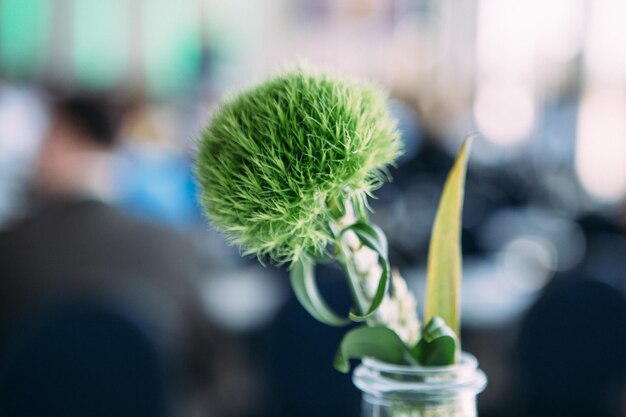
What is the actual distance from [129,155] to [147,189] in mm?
564

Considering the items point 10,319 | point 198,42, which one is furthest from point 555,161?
point 10,319

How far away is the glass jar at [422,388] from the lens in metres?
0.42

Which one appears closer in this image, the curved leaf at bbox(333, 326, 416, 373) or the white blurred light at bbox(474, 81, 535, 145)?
the curved leaf at bbox(333, 326, 416, 373)

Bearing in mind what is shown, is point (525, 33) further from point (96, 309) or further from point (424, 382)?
point (424, 382)

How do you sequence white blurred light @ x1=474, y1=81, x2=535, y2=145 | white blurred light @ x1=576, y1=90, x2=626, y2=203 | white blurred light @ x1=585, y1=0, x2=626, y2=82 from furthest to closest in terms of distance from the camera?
white blurred light @ x1=474, y1=81, x2=535, y2=145 → white blurred light @ x1=585, y1=0, x2=626, y2=82 → white blurred light @ x1=576, y1=90, x2=626, y2=203

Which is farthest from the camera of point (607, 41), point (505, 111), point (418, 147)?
point (505, 111)

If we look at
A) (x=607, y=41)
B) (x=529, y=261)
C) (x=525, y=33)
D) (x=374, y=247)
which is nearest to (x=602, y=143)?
(x=607, y=41)

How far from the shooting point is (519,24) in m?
6.62

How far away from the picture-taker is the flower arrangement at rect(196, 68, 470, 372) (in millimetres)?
368

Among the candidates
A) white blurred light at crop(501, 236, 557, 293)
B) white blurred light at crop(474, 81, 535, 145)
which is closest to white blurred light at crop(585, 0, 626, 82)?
white blurred light at crop(474, 81, 535, 145)

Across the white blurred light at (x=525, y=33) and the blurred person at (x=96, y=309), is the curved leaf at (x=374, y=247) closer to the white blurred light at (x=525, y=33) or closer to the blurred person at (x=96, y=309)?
the blurred person at (x=96, y=309)

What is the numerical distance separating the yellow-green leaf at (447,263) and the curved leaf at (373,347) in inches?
1.4

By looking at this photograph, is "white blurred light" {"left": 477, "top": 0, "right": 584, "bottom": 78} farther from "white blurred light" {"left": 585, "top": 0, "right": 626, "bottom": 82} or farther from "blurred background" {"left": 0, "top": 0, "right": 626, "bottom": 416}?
"white blurred light" {"left": 585, "top": 0, "right": 626, "bottom": 82}

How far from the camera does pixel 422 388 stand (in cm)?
42
